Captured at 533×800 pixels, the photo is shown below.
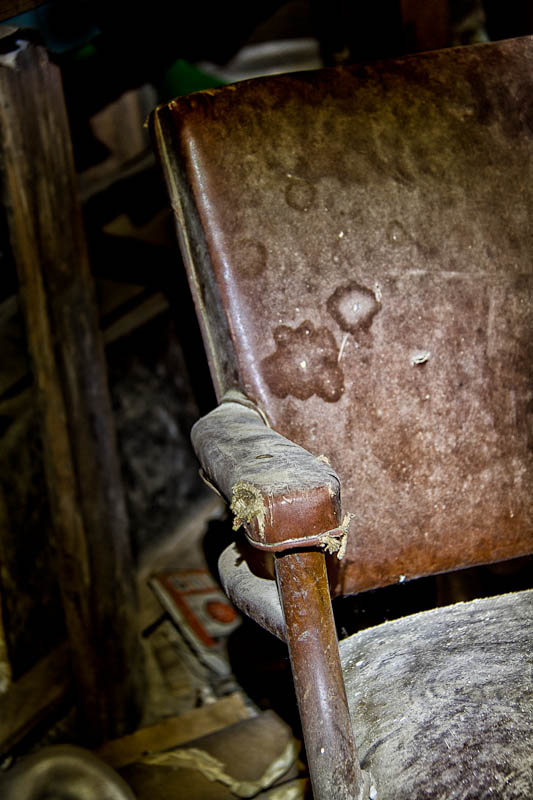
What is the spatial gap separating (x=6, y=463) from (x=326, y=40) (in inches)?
51.3

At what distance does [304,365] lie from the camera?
93 cm

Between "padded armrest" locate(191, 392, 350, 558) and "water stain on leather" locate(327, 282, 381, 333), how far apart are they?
0.91 feet

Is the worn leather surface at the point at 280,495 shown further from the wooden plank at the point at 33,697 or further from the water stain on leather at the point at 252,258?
the wooden plank at the point at 33,697

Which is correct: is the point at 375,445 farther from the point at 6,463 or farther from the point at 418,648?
the point at 6,463

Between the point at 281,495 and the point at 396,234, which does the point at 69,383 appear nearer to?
the point at 396,234

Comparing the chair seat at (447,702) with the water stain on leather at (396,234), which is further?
the water stain on leather at (396,234)

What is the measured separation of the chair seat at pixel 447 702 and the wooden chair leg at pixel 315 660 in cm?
4

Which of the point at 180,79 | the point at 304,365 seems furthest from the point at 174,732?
the point at 180,79

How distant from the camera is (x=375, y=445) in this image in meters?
0.94

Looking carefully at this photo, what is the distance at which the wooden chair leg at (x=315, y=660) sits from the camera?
0.62 meters

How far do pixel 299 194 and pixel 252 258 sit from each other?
114 mm

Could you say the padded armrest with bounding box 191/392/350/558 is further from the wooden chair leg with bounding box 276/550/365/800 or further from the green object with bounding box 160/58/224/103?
the green object with bounding box 160/58/224/103

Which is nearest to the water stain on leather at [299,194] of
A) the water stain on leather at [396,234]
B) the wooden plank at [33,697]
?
the water stain on leather at [396,234]

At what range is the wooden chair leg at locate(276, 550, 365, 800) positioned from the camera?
2.03ft
